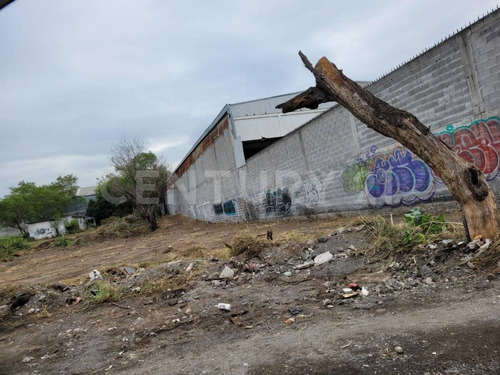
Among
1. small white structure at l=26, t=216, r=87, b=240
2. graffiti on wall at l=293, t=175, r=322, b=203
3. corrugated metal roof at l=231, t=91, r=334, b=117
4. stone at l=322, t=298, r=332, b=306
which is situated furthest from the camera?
small white structure at l=26, t=216, r=87, b=240

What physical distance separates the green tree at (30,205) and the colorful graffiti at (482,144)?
4410cm

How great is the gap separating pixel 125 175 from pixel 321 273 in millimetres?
26132

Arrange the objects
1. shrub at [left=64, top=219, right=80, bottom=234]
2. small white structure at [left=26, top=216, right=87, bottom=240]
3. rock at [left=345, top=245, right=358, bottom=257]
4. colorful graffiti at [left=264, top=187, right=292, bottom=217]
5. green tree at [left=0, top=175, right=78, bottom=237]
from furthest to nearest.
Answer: green tree at [left=0, top=175, right=78, bottom=237], shrub at [left=64, top=219, right=80, bottom=234], small white structure at [left=26, top=216, right=87, bottom=240], colorful graffiti at [left=264, top=187, right=292, bottom=217], rock at [left=345, top=245, right=358, bottom=257]

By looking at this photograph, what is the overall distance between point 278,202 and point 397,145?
25.3 ft

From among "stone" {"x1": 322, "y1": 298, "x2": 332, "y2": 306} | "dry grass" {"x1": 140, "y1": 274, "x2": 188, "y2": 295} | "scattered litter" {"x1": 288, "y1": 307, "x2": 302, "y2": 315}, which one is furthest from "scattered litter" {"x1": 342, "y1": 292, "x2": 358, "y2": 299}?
"dry grass" {"x1": 140, "y1": 274, "x2": 188, "y2": 295}

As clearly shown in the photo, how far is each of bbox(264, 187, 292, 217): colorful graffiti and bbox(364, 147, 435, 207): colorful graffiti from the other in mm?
5153

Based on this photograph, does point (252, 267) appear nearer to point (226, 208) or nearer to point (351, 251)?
point (351, 251)

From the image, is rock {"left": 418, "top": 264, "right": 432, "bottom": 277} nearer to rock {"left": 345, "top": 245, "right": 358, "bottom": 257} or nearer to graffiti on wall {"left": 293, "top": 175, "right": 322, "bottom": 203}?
rock {"left": 345, "top": 245, "right": 358, "bottom": 257}

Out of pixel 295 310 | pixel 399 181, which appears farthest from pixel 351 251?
pixel 399 181

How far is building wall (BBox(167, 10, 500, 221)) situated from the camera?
21.9 ft

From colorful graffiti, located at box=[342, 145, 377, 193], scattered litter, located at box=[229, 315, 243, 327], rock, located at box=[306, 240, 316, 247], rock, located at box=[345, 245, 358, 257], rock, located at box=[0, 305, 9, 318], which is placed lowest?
scattered litter, located at box=[229, 315, 243, 327]

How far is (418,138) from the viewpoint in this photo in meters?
4.05

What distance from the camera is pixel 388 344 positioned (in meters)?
2.51

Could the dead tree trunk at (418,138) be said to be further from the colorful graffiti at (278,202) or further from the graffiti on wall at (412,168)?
the colorful graffiti at (278,202)
